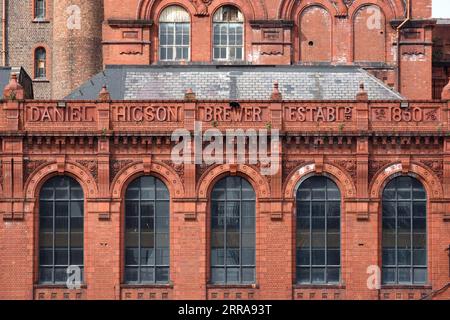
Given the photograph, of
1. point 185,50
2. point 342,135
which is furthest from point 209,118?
point 185,50

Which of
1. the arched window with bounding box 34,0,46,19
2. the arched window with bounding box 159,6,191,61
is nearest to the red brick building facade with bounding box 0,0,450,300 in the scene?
the arched window with bounding box 159,6,191,61

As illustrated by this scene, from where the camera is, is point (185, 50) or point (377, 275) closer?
point (377, 275)

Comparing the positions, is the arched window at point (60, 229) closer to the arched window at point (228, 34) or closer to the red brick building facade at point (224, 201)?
the red brick building facade at point (224, 201)

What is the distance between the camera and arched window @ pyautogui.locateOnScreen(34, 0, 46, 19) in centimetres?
9800

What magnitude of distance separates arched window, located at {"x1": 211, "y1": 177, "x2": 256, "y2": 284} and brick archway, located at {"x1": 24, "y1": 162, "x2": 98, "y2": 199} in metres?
5.28

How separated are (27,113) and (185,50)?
13.8 meters

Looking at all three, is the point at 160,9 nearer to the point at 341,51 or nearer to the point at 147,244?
the point at 341,51

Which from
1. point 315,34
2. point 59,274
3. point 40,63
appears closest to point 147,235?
point 59,274

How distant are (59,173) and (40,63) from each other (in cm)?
2312

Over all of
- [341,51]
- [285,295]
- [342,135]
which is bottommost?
[285,295]

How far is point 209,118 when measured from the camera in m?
75.5

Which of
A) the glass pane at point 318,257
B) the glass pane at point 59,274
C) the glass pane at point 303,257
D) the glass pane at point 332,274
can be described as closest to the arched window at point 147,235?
the glass pane at point 59,274

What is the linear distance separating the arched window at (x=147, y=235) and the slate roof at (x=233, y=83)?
498 cm

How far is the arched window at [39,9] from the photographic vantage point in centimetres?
9800
